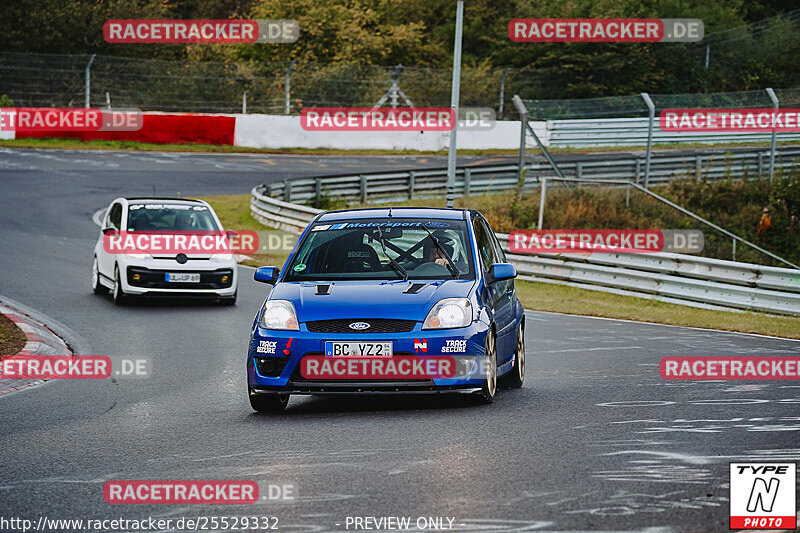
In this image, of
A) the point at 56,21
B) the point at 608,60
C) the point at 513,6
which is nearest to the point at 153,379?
the point at 608,60

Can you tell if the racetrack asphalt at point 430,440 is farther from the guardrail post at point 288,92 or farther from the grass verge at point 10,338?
the guardrail post at point 288,92

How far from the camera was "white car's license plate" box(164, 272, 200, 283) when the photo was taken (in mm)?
18516

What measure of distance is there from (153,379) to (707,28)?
52734 millimetres

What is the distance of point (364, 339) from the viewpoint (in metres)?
9.30

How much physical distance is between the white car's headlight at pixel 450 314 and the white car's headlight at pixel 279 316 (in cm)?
104

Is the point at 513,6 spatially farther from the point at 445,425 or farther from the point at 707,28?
the point at 445,425

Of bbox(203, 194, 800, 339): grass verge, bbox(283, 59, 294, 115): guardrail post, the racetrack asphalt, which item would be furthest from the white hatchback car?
bbox(283, 59, 294, 115): guardrail post

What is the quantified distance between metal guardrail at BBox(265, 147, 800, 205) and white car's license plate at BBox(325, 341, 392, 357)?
859 inches

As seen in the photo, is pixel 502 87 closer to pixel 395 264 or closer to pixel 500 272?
pixel 500 272

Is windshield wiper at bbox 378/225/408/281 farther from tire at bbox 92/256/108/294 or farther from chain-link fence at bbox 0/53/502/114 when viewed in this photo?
chain-link fence at bbox 0/53/502/114

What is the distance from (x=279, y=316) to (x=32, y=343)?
575 cm

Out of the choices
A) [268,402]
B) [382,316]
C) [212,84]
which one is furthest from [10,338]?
[212,84]

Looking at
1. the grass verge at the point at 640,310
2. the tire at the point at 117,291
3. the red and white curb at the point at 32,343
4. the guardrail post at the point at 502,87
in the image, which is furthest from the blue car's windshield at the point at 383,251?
the guardrail post at the point at 502,87

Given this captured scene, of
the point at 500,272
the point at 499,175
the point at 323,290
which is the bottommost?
the point at 323,290
